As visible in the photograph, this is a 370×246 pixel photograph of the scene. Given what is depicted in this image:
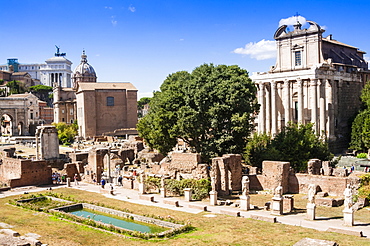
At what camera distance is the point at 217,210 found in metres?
23.5

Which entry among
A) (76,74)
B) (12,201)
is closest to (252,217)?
(12,201)

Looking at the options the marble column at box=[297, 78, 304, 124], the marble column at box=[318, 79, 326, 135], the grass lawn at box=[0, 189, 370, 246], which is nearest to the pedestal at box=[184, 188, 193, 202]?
the grass lawn at box=[0, 189, 370, 246]

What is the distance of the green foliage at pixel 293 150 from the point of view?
33188 millimetres

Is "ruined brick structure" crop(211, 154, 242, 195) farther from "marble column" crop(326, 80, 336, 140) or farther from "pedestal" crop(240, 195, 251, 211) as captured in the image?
"marble column" crop(326, 80, 336, 140)

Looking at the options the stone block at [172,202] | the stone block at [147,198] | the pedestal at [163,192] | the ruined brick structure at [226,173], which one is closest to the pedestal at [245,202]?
the stone block at [172,202]

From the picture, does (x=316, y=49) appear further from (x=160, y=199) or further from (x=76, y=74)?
(x=76, y=74)

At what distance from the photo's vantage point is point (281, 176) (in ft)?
93.0

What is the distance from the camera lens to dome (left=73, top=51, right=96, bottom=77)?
109 m

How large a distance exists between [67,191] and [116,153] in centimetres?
1843

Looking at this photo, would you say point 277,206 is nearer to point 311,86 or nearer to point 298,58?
point 311,86

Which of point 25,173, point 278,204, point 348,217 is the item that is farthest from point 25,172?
point 348,217

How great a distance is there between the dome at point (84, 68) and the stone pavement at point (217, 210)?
264 ft

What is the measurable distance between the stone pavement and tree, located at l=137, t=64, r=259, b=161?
7231mm

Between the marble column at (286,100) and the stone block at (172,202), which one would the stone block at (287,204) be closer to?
the stone block at (172,202)
